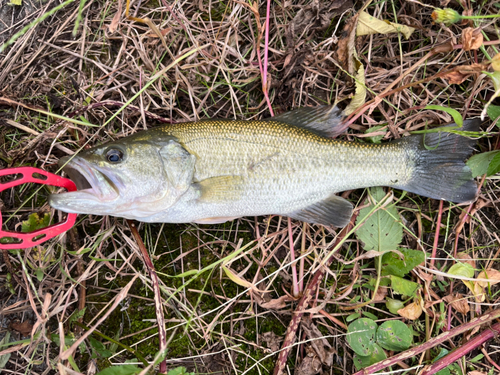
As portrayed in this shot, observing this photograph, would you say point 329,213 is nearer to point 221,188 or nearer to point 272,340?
point 221,188

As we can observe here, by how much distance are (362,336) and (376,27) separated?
9.49 feet

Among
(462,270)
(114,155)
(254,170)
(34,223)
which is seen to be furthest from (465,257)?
(34,223)

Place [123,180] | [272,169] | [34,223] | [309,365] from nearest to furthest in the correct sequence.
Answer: [123,180] → [272,169] → [34,223] → [309,365]

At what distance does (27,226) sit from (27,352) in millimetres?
1177

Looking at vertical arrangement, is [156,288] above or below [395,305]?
above

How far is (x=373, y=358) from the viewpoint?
3084 millimetres

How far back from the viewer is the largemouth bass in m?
2.71

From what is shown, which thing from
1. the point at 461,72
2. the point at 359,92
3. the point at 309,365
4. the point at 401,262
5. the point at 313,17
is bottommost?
the point at 309,365

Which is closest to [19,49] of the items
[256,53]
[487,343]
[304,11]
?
[256,53]

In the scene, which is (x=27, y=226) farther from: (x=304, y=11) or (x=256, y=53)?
(x=304, y=11)

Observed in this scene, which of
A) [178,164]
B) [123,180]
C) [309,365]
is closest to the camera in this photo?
[123,180]

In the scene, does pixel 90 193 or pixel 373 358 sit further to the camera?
pixel 373 358

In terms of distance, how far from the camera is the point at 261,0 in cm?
333

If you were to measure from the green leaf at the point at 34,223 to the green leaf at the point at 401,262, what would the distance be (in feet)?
10.4
